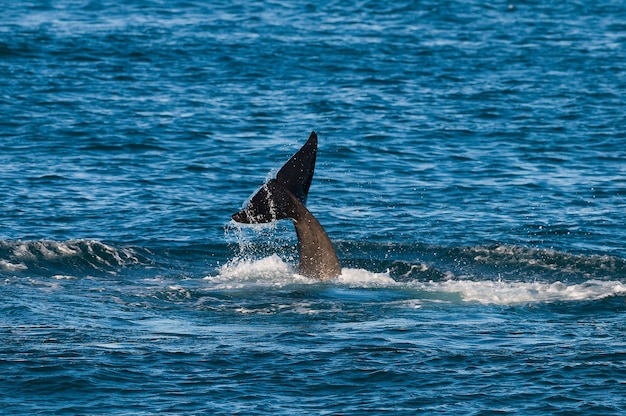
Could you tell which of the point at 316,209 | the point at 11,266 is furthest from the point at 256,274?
the point at 316,209

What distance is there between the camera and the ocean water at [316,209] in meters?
15.9

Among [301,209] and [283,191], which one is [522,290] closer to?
[301,209]

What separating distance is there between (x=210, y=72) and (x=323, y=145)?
9.10 meters

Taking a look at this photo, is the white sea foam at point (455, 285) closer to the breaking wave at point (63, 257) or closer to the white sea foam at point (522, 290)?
the white sea foam at point (522, 290)

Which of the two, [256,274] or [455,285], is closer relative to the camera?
[455,285]

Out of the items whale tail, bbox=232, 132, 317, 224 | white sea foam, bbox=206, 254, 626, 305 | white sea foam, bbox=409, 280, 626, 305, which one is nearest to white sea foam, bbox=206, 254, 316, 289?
white sea foam, bbox=206, 254, 626, 305

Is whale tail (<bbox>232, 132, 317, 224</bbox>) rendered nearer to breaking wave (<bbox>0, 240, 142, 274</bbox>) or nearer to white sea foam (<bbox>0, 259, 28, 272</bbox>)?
breaking wave (<bbox>0, 240, 142, 274</bbox>)

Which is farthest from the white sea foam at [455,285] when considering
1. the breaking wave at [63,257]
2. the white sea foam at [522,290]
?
the breaking wave at [63,257]

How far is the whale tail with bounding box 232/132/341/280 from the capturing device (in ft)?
68.0

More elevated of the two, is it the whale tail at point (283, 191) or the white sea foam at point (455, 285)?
the whale tail at point (283, 191)

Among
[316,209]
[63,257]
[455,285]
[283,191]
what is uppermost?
[283,191]

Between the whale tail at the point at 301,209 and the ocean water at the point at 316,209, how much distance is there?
38 centimetres

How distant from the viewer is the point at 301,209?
20.8 metres

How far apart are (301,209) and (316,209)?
718 centimetres
